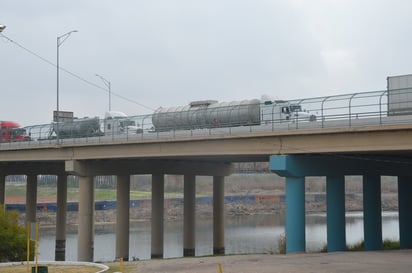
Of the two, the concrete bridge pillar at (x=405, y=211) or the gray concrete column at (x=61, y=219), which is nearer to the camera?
the concrete bridge pillar at (x=405, y=211)

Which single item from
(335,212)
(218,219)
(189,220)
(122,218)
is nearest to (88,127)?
(122,218)

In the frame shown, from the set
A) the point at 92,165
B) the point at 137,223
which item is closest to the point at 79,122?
the point at 92,165

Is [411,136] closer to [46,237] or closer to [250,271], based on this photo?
[250,271]

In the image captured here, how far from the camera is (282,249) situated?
41.2 meters

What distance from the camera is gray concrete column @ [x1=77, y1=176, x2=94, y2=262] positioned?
1924 inches

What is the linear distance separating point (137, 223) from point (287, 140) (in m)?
91.4

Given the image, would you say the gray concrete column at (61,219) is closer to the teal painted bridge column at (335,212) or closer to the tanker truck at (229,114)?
the tanker truck at (229,114)

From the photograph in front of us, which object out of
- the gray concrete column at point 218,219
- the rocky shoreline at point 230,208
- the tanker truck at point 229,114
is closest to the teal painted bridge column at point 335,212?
the tanker truck at point 229,114

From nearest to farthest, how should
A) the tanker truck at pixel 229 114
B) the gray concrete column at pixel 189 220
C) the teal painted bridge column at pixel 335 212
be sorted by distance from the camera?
the teal painted bridge column at pixel 335 212
the tanker truck at pixel 229 114
the gray concrete column at pixel 189 220

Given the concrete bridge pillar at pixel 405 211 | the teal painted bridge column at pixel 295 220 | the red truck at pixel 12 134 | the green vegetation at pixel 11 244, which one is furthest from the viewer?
the red truck at pixel 12 134

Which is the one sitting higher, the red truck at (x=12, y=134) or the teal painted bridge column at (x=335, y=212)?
the red truck at (x=12, y=134)

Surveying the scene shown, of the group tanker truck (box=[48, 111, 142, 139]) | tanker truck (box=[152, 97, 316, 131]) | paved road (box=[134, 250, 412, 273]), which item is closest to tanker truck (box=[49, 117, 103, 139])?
tanker truck (box=[48, 111, 142, 139])

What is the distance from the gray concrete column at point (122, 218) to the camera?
54.8 metres

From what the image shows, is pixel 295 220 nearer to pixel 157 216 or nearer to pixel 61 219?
pixel 157 216
